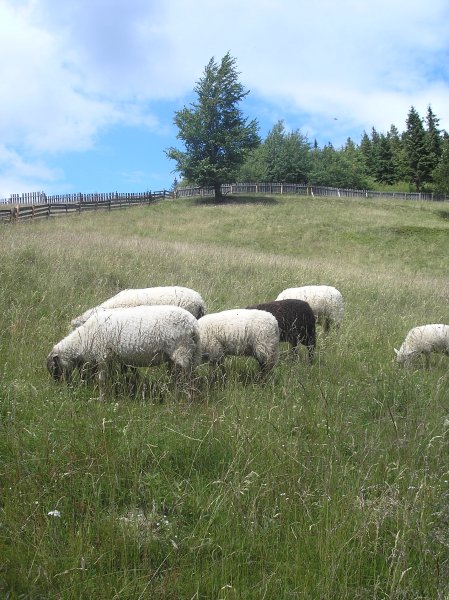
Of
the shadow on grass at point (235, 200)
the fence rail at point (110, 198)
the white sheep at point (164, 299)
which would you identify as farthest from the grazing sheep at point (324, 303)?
the shadow on grass at point (235, 200)

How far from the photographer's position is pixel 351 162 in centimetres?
8425

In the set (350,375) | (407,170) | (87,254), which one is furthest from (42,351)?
(407,170)

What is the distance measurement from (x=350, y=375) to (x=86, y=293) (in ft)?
15.9

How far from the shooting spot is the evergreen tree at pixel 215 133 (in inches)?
1880

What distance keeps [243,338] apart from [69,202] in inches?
1631

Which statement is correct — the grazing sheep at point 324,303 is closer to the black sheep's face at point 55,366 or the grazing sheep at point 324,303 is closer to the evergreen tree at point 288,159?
the black sheep's face at point 55,366

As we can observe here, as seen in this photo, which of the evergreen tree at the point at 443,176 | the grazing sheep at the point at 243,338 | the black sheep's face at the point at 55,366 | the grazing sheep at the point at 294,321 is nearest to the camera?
the black sheep's face at the point at 55,366

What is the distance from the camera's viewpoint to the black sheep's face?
514cm

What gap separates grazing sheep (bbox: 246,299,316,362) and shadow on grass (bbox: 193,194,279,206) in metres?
38.0

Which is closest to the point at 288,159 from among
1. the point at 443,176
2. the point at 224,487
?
the point at 443,176

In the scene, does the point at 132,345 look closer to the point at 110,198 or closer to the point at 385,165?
the point at 110,198

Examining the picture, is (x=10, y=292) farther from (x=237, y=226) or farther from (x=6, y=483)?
(x=237, y=226)

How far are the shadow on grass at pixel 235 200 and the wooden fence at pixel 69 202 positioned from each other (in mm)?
4318

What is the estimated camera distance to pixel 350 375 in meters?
5.99
